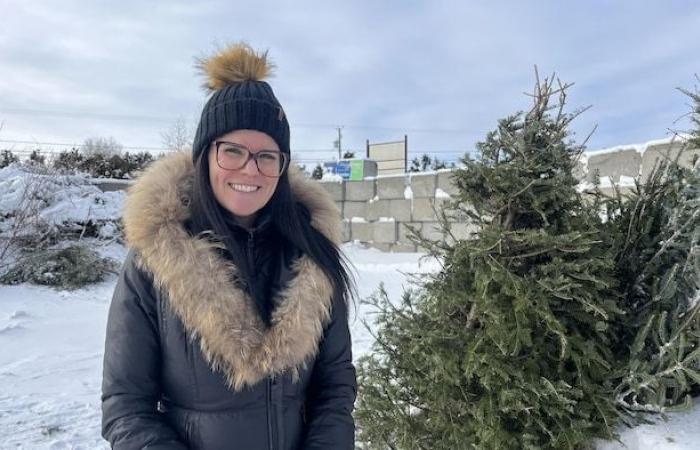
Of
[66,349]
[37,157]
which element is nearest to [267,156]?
[66,349]

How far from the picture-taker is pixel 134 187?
71.6 inches

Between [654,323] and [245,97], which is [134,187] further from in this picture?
[654,323]

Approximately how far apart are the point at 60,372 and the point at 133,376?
3.96 meters

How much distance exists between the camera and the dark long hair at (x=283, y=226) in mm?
1724

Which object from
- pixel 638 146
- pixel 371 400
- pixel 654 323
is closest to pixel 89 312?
pixel 371 400

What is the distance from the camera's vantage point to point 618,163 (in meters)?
7.07

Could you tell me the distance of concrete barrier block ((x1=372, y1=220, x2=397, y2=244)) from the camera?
1125 centimetres

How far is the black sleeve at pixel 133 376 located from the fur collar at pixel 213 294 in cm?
8

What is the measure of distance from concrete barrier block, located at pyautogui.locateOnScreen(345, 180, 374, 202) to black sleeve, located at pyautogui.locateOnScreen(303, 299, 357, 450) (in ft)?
→ 32.6

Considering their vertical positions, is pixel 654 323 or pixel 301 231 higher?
pixel 301 231

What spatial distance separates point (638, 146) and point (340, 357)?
6.30 metres

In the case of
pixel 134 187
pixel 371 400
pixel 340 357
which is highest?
pixel 134 187

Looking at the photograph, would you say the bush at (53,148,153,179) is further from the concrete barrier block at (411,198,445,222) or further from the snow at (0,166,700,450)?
the concrete barrier block at (411,198,445,222)

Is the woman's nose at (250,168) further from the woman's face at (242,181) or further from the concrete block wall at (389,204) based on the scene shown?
the concrete block wall at (389,204)
